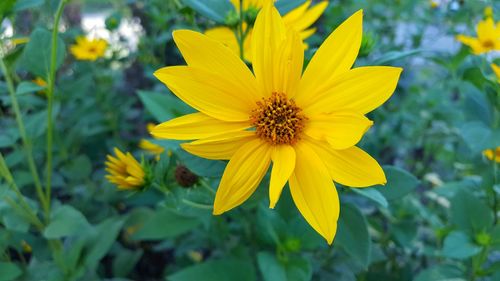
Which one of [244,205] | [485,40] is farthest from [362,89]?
[485,40]

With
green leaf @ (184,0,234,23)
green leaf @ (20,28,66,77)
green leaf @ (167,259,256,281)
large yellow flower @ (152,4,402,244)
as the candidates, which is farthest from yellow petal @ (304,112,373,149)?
green leaf @ (20,28,66,77)

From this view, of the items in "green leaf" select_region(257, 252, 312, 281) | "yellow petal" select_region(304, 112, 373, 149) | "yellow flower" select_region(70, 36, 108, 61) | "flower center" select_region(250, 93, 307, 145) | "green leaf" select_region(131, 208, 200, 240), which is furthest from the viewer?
"yellow flower" select_region(70, 36, 108, 61)

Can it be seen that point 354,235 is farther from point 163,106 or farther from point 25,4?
point 25,4

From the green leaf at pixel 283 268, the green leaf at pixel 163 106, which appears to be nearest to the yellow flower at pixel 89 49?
the green leaf at pixel 163 106

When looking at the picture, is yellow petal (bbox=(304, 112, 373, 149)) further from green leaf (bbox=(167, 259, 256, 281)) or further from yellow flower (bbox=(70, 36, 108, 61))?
yellow flower (bbox=(70, 36, 108, 61))

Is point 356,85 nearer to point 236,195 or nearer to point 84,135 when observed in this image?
point 236,195

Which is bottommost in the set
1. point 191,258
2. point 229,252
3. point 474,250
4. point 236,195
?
point 191,258

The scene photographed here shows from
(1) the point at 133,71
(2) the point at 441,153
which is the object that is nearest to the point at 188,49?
(2) the point at 441,153
